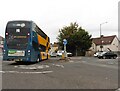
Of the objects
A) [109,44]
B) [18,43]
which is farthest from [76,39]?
[18,43]

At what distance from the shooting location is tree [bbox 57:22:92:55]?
8631cm

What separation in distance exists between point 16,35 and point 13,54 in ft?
5.64

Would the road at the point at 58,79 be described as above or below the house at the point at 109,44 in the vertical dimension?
below

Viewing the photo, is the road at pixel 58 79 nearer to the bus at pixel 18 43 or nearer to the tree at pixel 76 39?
the bus at pixel 18 43

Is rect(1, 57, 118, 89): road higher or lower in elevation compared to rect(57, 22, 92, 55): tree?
lower

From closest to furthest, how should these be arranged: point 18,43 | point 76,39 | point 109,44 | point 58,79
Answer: point 58,79 < point 18,43 < point 76,39 < point 109,44

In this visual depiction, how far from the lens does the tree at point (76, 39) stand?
86.3m

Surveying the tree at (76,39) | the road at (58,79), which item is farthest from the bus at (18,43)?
the tree at (76,39)

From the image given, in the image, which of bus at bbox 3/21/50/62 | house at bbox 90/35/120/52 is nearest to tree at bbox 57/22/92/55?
house at bbox 90/35/120/52

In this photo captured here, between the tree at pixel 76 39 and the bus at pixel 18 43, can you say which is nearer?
the bus at pixel 18 43

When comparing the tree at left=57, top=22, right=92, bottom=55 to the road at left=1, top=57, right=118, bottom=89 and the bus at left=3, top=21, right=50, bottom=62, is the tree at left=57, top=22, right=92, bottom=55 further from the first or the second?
the road at left=1, top=57, right=118, bottom=89

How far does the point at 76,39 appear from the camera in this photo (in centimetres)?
8625

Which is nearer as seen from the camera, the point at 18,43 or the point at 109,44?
the point at 18,43

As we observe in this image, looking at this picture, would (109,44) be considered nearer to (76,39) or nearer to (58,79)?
(76,39)
